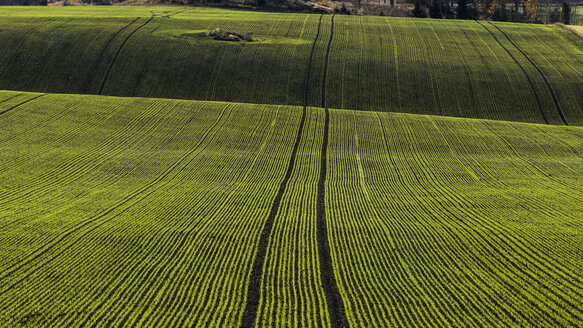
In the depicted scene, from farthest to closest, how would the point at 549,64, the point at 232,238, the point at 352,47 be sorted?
1. the point at 352,47
2. the point at 549,64
3. the point at 232,238

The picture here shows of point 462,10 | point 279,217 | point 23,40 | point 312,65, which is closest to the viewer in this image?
point 279,217

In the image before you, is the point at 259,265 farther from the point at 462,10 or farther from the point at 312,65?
the point at 462,10

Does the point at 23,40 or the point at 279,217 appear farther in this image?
the point at 23,40

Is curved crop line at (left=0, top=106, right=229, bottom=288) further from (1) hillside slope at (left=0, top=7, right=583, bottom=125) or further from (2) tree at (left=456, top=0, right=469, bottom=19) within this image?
(2) tree at (left=456, top=0, right=469, bottom=19)

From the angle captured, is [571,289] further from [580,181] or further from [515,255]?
[580,181]

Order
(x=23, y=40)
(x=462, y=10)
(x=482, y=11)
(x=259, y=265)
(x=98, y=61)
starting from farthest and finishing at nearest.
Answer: (x=482, y=11) < (x=462, y=10) < (x=23, y=40) < (x=98, y=61) < (x=259, y=265)

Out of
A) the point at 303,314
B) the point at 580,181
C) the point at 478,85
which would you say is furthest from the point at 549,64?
the point at 303,314

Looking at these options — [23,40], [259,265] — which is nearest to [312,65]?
[23,40]
